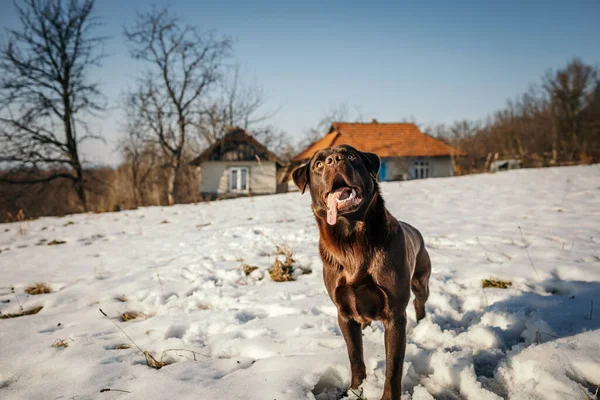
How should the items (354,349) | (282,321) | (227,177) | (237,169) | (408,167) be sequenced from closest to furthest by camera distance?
1. (354,349)
2. (282,321)
3. (408,167)
4. (227,177)
5. (237,169)

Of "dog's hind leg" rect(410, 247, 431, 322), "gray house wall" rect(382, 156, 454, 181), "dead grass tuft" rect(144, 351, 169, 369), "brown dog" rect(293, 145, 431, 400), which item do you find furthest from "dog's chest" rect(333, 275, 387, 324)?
"gray house wall" rect(382, 156, 454, 181)

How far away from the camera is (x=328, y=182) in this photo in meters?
1.81

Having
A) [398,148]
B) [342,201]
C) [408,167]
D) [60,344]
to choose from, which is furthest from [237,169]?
[342,201]

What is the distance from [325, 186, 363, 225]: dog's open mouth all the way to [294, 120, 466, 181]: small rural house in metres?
25.5

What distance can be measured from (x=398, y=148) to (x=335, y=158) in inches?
1108

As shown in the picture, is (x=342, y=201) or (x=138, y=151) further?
(x=138, y=151)

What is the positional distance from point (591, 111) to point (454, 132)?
112ft

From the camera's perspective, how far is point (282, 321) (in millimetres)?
2699

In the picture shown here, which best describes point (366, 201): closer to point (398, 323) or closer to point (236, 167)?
point (398, 323)

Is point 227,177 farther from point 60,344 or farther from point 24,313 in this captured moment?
point 60,344

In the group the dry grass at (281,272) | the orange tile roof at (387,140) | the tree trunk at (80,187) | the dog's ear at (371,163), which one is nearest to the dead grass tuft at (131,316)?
the dry grass at (281,272)

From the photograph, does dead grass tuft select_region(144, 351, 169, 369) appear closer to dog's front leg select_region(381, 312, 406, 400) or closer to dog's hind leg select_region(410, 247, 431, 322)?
dog's front leg select_region(381, 312, 406, 400)

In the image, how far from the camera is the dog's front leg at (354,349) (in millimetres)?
1896

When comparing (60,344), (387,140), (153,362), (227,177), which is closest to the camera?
(153,362)
